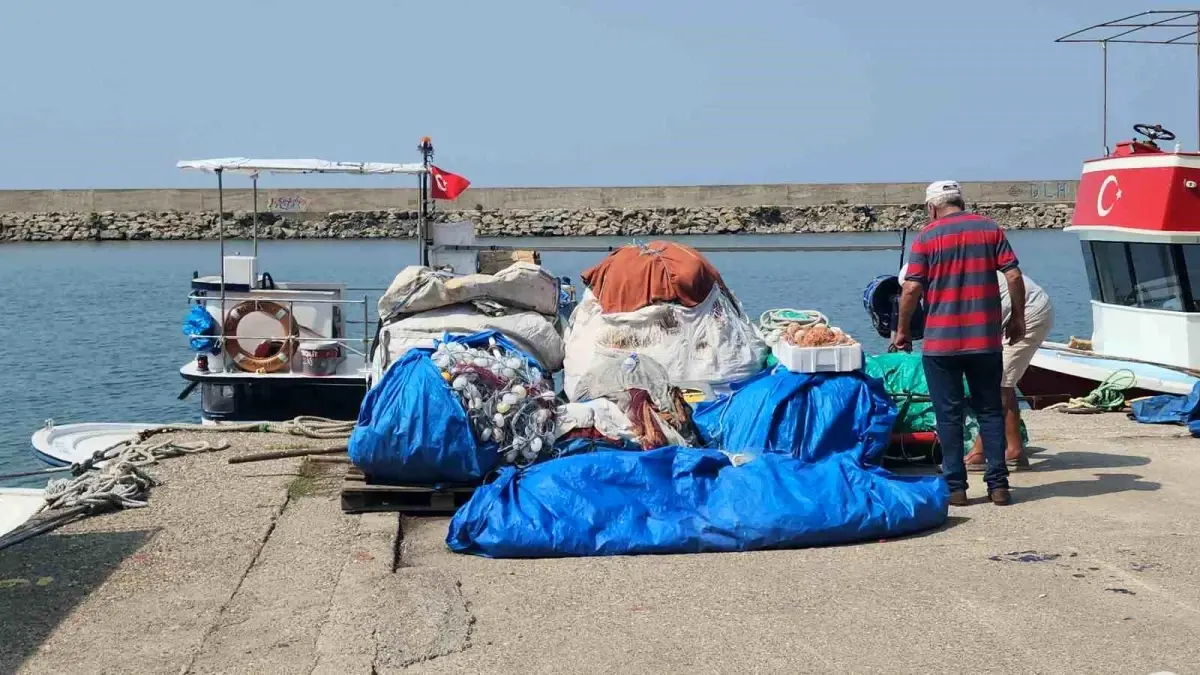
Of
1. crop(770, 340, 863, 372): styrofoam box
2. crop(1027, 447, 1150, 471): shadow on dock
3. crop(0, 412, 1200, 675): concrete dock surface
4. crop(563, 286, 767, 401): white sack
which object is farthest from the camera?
crop(563, 286, 767, 401): white sack

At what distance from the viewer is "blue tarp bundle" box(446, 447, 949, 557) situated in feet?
19.7

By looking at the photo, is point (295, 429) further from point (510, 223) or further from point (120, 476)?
point (510, 223)

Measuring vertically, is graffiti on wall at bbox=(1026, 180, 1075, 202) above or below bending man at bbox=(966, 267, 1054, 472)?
above

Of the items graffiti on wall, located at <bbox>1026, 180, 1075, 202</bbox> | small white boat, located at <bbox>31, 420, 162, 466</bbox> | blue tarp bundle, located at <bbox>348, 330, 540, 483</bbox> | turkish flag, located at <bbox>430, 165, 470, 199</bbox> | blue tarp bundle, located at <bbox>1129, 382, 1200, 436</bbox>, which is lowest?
small white boat, located at <bbox>31, 420, 162, 466</bbox>

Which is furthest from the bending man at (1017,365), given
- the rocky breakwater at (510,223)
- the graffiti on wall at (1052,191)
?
the graffiti on wall at (1052,191)

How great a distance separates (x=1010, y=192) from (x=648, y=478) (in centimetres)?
6035

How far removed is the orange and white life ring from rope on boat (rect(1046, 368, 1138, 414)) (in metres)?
7.31

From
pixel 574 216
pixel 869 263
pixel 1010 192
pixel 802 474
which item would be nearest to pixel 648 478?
pixel 802 474

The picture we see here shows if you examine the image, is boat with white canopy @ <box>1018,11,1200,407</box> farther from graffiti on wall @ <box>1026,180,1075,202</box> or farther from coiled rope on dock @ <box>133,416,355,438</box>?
graffiti on wall @ <box>1026,180,1075,202</box>

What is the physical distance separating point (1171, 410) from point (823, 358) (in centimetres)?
376

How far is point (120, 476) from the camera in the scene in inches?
291

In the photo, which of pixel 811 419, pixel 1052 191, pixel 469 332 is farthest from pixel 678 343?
pixel 1052 191

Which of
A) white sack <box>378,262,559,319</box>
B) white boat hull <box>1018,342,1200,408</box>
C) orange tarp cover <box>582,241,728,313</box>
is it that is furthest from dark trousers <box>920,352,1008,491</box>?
white boat hull <box>1018,342,1200,408</box>

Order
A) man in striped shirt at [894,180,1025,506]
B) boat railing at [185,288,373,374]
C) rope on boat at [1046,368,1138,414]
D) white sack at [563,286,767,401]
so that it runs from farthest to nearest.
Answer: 1. boat railing at [185,288,373,374]
2. rope on boat at [1046,368,1138,414]
3. white sack at [563,286,767,401]
4. man in striped shirt at [894,180,1025,506]
